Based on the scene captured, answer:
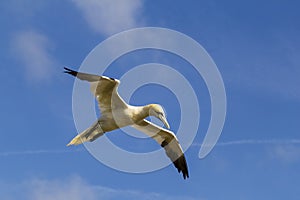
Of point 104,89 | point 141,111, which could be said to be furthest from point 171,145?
point 104,89

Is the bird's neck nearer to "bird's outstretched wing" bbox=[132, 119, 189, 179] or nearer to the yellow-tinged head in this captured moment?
the yellow-tinged head

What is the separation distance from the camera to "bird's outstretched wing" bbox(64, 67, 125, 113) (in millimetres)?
24172

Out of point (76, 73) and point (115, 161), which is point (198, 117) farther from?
point (76, 73)

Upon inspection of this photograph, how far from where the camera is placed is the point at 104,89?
82.9 feet

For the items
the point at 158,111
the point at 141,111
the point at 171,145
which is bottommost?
the point at 158,111

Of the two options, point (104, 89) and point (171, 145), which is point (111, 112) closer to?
point (104, 89)

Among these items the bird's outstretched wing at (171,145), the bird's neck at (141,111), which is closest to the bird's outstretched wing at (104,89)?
the bird's neck at (141,111)

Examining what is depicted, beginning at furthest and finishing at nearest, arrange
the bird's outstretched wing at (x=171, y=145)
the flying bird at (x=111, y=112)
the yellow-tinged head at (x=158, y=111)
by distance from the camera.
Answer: the bird's outstretched wing at (x=171, y=145) → the yellow-tinged head at (x=158, y=111) → the flying bird at (x=111, y=112)

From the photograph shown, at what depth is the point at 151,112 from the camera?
25984 mm

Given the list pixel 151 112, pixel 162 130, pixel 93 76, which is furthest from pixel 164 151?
pixel 93 76

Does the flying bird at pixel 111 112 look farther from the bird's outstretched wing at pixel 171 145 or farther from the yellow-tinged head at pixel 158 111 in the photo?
the bird's outstretched wing at pixel 171 145

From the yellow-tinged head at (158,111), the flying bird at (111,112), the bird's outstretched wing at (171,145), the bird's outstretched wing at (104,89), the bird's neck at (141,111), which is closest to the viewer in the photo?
the bird's outstretched wing at (104,89)

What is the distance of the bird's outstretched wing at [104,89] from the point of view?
24.2 m

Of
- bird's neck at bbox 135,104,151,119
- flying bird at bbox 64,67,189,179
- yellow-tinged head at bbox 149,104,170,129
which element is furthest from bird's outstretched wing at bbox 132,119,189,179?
yellow-tinged head at bbox 149,104,170,129
